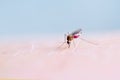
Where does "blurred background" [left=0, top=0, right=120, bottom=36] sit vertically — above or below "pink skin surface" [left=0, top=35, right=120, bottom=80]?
above

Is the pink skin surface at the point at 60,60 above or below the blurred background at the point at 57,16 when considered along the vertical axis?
below

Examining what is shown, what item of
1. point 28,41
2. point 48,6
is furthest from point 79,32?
point 48,6

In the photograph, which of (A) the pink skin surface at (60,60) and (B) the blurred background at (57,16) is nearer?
(A) the pink skin surface at (60,60)

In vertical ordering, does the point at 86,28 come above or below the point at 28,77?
above

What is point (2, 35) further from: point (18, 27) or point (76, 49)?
point (76, 49)
